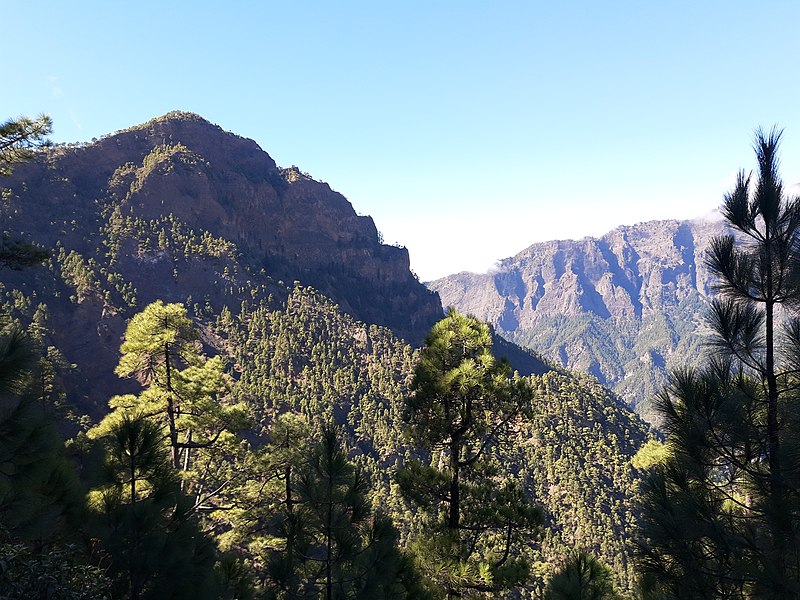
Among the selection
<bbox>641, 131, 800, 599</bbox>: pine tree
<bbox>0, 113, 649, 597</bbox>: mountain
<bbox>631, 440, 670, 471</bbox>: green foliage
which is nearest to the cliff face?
<bbox>0, 113, 649, 597</bbox>: mountain

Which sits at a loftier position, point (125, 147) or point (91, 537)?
point (125, 147)

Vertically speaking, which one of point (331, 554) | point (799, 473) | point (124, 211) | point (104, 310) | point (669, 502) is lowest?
point (331, 554)

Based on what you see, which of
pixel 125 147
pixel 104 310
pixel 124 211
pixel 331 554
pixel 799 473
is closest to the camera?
pixel 799 473

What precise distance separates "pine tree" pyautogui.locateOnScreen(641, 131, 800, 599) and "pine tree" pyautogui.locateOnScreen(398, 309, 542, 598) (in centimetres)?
389

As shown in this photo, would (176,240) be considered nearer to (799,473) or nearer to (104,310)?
(104,310)

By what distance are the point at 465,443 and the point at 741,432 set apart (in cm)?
607

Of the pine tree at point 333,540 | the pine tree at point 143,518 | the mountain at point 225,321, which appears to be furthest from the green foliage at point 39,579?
the mountain at point 225,321

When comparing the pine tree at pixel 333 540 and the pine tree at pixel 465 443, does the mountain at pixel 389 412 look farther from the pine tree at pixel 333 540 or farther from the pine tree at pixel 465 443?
the pine tree at pixel 333 540

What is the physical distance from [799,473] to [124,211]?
172m

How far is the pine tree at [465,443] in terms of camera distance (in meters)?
10.2

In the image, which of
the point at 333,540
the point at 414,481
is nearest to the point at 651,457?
the point at 414,481

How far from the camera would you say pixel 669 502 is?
6336 millimetres

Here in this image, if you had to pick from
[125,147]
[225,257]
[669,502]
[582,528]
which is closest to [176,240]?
[225,257]

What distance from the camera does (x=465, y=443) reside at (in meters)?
10.8
